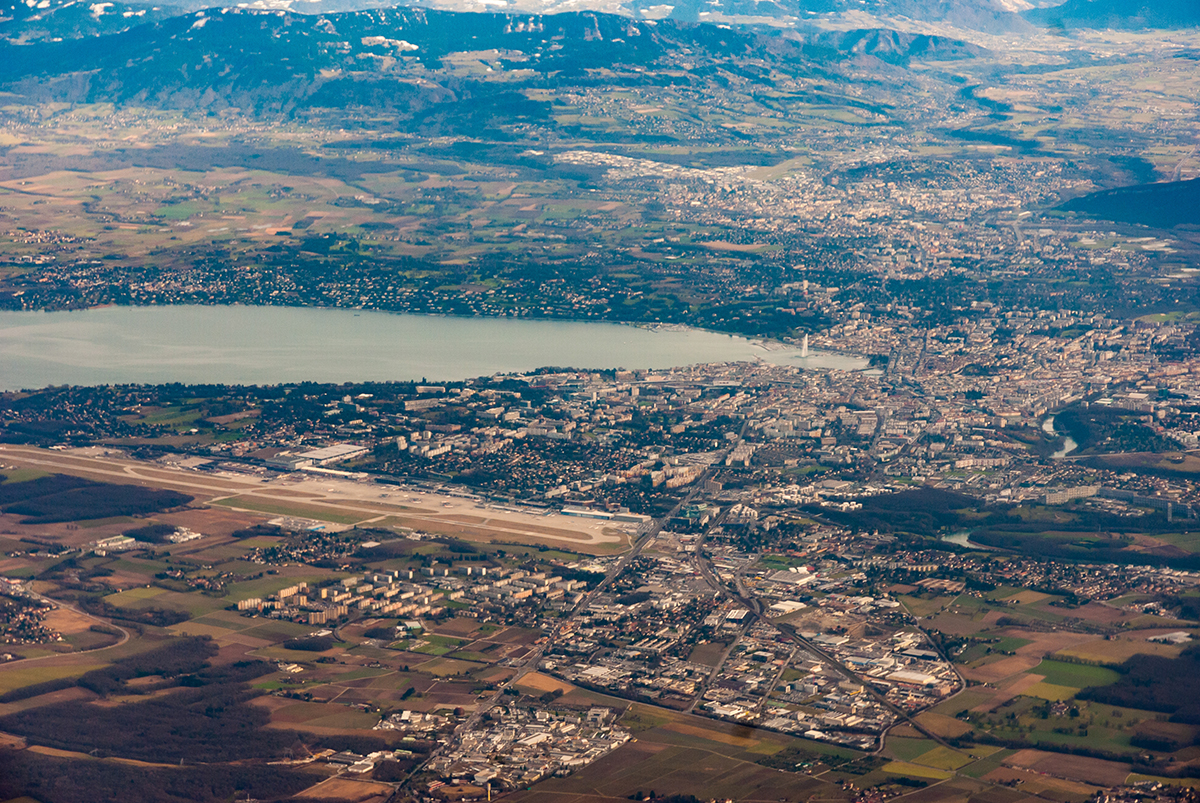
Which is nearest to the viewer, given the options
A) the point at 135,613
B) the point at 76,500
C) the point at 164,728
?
the point at 164,728

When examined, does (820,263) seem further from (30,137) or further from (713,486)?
(30,137)

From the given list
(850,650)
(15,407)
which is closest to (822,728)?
(850,650)

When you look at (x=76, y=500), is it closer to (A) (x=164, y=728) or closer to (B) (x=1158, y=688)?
(A) (x=164, y=728)

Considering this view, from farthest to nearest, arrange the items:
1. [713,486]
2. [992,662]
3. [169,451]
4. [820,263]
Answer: [820,263] → [169,451] → [713,486] → [992,662]

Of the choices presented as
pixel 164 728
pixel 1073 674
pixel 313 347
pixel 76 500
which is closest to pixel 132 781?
pixel 164 728

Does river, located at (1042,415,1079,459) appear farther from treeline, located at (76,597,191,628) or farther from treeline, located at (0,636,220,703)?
treeline, located at (0,636,220,703)

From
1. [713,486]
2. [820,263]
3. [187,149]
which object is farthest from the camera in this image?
[187,149]

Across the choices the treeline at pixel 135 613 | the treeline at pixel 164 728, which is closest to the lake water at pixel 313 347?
the treeline at pixel 135 613
